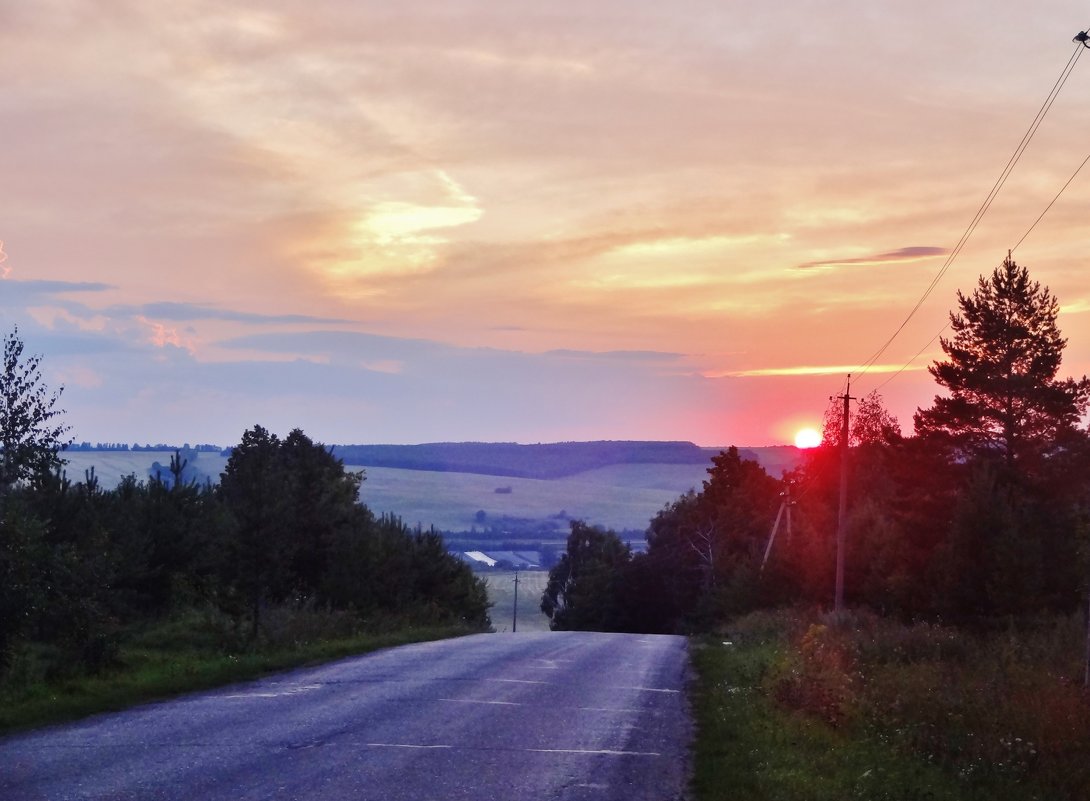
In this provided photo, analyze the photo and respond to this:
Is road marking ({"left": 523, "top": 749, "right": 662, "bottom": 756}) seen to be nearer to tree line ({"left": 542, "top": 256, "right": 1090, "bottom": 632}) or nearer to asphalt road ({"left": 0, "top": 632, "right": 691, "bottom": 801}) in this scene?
asphalt road ({"left": 0, "top": 632, "right": 691, "bottom": 801})

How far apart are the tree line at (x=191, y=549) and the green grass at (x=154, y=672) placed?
68 cm

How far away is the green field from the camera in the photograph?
477 ft

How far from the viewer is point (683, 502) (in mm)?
93938

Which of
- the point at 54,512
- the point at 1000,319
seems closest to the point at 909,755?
the point at 54,512

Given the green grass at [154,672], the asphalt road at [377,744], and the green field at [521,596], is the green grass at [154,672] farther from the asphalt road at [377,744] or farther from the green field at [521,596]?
the green field at [521,596]

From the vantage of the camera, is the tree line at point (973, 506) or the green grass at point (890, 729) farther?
the tree line at point (973, 506)

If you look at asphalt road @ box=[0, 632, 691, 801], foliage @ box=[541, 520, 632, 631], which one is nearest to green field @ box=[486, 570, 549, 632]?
foliage @ box=[541, 520, 632, 631]

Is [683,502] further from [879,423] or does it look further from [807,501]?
[807,501]

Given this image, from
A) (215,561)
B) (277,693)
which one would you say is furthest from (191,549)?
(277,693)

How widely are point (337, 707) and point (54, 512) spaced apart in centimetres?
2276

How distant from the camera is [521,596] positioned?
541 ft

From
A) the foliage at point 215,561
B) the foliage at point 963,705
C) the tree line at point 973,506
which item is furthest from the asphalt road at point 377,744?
A: the tree line at point 973,506

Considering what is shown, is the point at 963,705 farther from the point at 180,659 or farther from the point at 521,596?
the point at 521,596

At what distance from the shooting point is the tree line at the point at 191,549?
58.3ft
